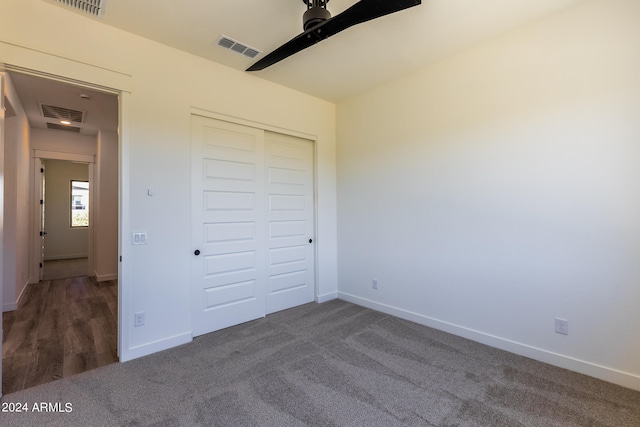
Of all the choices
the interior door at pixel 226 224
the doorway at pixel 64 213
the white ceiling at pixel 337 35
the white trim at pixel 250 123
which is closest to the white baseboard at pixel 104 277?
the doorway at pixel 64 213

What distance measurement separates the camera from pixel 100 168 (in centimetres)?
553

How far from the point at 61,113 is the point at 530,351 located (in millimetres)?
6828

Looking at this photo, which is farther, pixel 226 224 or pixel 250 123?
pixel 250 123

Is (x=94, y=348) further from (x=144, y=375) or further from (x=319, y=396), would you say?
(x=319, y=396)

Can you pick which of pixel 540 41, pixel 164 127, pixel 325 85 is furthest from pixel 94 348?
pixel 540 41

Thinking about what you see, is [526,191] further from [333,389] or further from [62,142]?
[62,142]

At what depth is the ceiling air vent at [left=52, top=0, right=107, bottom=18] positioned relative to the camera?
2225 millimetres

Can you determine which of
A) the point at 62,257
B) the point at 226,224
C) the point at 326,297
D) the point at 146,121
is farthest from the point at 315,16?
the point at 62,257

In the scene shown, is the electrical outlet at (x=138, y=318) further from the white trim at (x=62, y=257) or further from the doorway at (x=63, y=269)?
the white trim at (x=62, y=257)

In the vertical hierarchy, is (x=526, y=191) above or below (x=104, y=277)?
above

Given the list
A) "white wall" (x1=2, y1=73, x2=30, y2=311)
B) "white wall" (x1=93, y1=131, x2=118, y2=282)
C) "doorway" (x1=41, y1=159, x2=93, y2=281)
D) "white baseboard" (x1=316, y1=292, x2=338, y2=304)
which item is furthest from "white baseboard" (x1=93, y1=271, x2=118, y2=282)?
"white baseboard" (x1=316, y1=292, x2=338, y2=304)

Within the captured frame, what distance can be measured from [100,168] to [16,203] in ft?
5.55

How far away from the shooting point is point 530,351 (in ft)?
8.43

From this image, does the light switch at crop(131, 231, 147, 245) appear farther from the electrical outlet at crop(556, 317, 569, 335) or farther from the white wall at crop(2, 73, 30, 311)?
the electrical outlet at crop(556, 317, 569, 335)
